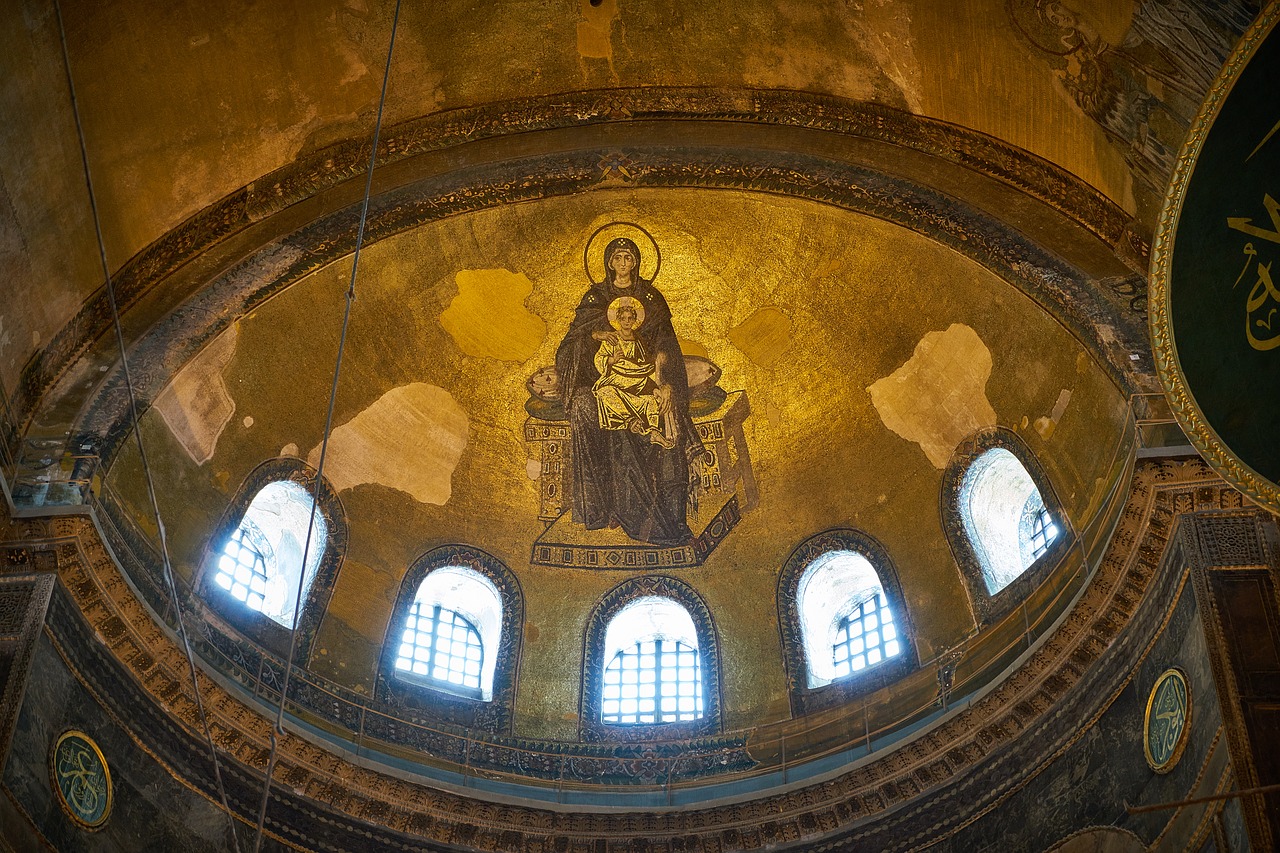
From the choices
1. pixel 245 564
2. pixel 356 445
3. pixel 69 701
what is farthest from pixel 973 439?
pixel 69 701

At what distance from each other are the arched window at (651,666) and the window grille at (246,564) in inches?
143

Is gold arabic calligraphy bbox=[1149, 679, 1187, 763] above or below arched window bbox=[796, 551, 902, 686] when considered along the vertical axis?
below

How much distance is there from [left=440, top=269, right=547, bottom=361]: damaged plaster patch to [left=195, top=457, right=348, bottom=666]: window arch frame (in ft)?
7.42

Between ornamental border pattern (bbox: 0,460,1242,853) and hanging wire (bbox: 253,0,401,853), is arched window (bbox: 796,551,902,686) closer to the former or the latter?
ornamental border pattern (bbox: 0,460,1242,853)

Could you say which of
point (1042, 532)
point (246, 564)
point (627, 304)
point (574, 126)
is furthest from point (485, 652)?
point (1042, 532)

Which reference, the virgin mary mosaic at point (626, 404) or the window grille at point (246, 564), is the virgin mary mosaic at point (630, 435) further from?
the window grille at point (246, 564)

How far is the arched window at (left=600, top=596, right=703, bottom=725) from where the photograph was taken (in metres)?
15.9

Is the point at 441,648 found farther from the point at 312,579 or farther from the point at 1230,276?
the point at 1230,276

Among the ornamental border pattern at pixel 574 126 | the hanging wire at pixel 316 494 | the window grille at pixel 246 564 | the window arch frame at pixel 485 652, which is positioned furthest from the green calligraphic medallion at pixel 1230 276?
the window grille at pixel 246 564

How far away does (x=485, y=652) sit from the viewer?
1614 cm

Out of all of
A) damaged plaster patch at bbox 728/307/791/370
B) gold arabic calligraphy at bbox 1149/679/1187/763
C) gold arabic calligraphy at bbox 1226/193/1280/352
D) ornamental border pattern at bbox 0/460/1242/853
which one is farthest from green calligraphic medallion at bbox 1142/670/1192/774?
damaged plaster patch at bbox 728/307/791/370

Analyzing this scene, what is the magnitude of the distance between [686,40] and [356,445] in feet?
17.7

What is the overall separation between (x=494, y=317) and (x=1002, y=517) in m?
5.79

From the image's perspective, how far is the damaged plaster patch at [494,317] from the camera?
16.6 m
